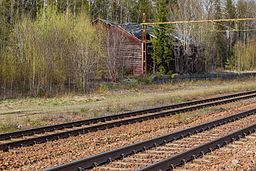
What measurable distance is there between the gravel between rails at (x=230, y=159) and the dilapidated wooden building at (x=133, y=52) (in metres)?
30.7

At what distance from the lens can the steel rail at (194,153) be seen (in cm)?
852

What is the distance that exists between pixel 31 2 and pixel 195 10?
23763mm

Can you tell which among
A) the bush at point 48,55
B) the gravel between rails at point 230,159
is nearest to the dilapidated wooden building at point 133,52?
the bush at point 48,55

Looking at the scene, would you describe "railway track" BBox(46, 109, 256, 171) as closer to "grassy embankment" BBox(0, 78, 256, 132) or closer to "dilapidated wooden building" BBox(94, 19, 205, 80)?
"grassy embankment" BBox(0, 78, 256, 132)

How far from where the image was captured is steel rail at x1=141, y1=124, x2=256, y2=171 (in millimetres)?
8516

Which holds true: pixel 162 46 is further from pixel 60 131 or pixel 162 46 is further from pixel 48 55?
pixel 60 131

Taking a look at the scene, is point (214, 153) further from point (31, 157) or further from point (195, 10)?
point (195, 10)

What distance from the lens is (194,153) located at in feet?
32.4

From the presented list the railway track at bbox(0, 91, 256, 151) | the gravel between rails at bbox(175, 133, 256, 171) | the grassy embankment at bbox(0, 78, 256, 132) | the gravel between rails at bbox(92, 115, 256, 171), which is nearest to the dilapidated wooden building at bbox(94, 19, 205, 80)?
the grassy embankment at bbox(0, 78, 256, 132)

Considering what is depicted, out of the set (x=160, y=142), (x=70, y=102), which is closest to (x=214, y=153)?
(x=160, y=142)

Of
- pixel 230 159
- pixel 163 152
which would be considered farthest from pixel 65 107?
pixel 230 159

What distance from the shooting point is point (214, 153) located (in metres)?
10.3

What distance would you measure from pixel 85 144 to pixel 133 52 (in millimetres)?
39596

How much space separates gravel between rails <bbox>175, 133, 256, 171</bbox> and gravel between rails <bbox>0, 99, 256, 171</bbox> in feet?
7.69
